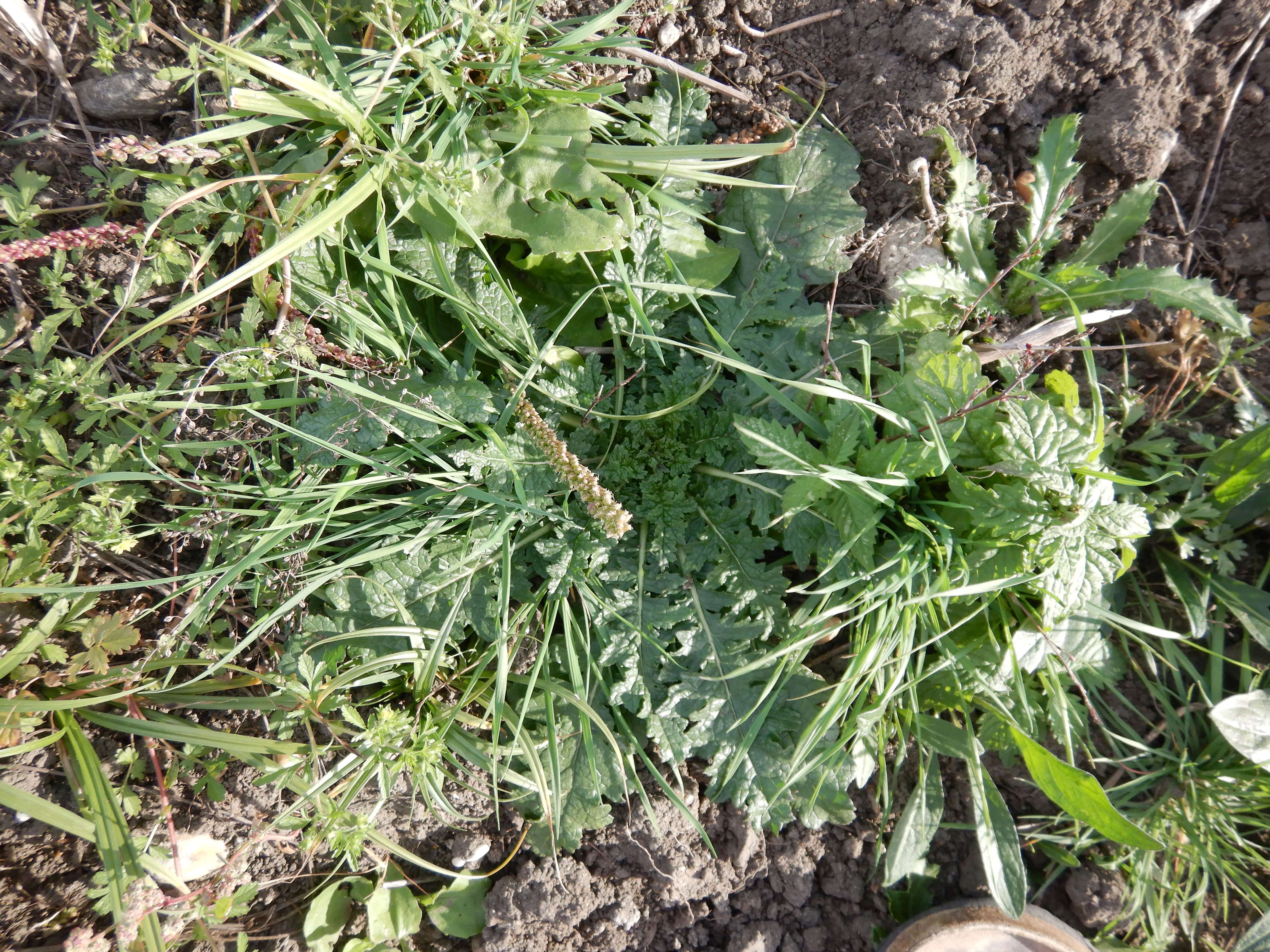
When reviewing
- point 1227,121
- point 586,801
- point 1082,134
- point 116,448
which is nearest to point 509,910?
point 586,801

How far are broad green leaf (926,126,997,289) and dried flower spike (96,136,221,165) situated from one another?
2.16 meters

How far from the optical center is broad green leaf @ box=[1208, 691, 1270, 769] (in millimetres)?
2199

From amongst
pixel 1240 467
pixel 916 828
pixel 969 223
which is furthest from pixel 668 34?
pixel 916 828

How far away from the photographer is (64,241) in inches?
71.3

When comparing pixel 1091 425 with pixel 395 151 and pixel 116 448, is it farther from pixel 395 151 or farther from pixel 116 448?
pixel 116 448

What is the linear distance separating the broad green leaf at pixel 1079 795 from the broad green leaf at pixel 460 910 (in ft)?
5.86

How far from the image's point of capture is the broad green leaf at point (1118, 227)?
2.26 metres

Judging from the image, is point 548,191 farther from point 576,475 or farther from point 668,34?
point 576,475

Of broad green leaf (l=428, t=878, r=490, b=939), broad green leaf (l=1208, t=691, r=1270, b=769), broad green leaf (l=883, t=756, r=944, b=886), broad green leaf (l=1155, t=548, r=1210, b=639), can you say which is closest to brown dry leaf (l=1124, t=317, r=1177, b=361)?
broad green leaf (l=1155, t=548, r=1210, b=639)

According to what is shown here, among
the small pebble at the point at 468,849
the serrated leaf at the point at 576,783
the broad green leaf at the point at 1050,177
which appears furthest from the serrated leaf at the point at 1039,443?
the small pebble at the point at 468,849

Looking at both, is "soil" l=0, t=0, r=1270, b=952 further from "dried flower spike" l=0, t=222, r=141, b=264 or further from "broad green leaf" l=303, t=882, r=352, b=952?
"dried flower spike" l=0, t=222, r=141, b=264

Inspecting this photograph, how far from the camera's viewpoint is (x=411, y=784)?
221 centimetres

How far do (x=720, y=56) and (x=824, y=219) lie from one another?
2.24 feet

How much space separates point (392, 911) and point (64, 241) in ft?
7.25
